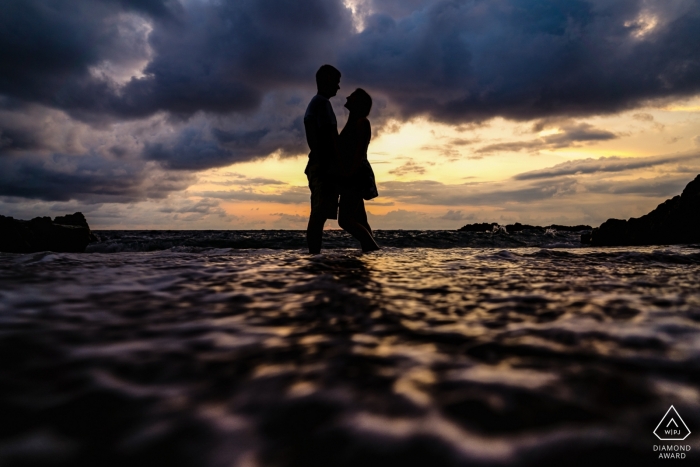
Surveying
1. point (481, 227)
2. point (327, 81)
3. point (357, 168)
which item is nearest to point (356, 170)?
point (357, 168)

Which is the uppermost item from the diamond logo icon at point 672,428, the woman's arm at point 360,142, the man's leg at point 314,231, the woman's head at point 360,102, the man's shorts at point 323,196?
the woman's head at point 360,102

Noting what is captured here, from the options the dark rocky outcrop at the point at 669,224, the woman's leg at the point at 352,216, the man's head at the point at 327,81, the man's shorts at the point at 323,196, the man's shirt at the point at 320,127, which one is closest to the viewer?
the man's shirt at the point at 320,127

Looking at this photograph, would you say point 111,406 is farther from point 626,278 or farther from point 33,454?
point 626,278

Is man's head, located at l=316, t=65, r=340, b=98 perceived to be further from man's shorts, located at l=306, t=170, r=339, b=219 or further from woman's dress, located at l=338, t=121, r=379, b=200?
man's shorts, located at l=306, t=170, r=339, b=219

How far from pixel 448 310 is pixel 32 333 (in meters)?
1.39

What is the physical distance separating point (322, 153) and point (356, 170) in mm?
580

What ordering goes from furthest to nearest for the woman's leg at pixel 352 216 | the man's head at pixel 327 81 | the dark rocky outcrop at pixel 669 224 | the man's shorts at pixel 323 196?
1. the dark rocky outcrop at pixel 669 224
2. the woman's leg at pixel 352 216
3. the man's shorts at pixel 323 196
4. the man's head at pixel 327 81

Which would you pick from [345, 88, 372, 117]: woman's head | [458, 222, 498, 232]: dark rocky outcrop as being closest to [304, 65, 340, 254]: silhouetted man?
[345, 88, 372, 117]: woman's head

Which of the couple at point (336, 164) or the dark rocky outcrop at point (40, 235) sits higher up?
the couple at point (336, 164)

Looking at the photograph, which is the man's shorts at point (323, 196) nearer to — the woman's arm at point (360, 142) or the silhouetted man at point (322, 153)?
the silhouetted man at point (322, 153)

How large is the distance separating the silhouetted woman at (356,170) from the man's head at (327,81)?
34 centimetres

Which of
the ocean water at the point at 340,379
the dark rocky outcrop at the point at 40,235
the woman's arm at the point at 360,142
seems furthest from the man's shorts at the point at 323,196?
the dark rocky outcrop at the point at 40,235

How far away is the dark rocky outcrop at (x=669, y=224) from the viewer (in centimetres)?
898

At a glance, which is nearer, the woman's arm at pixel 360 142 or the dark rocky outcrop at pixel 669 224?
the woman's arm at pixel 360 142
